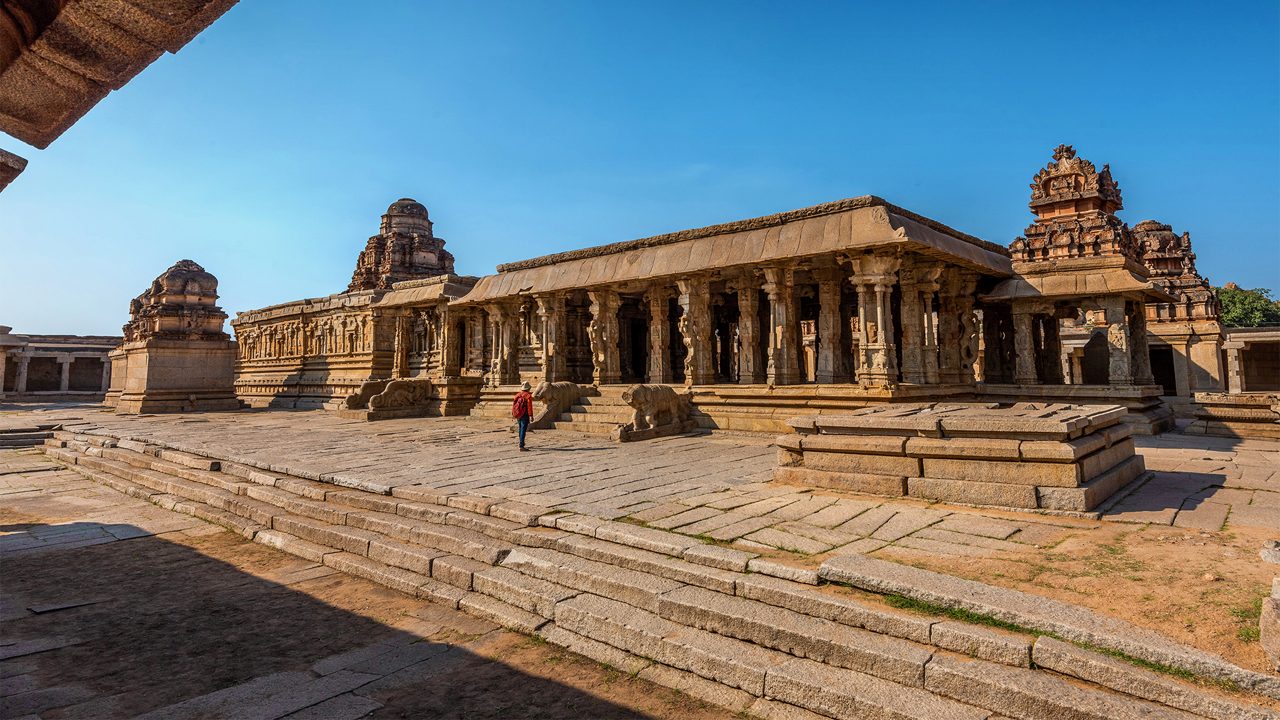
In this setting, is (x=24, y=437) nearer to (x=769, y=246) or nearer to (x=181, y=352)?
(x=181, y=352)

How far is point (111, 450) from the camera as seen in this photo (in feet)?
37.6

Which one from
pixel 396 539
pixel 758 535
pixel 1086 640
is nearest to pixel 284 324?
pixel 396 539

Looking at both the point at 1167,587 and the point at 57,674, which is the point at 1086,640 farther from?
the point at 57,674

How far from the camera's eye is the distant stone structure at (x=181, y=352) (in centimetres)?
2166

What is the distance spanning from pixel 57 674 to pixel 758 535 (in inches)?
168

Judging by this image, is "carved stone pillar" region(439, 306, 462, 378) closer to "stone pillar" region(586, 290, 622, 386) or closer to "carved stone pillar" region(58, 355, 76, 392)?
"stone pillar" region(586, 290, 622, 386)

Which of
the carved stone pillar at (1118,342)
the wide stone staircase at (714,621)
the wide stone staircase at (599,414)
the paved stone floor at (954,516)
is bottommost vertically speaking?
the wide stone staircase at (714,621)

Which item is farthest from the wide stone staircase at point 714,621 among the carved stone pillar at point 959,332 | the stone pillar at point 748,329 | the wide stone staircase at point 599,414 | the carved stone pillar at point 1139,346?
the carved stone pillar at point 1139,346

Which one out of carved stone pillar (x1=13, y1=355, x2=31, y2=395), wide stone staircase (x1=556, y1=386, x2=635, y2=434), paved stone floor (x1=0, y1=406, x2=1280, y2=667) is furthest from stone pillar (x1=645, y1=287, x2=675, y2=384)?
carved stone pillar (x1=13, y1=355, x2=31, y2=395)

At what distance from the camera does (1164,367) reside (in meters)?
25.4

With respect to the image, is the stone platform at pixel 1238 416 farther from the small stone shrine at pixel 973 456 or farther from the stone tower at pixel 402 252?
the stone tower at pixel 402 252

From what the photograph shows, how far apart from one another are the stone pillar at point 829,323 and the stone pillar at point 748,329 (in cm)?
139

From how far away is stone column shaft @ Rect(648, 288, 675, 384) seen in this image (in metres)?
15.5

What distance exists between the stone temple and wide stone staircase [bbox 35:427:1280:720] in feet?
25.3
